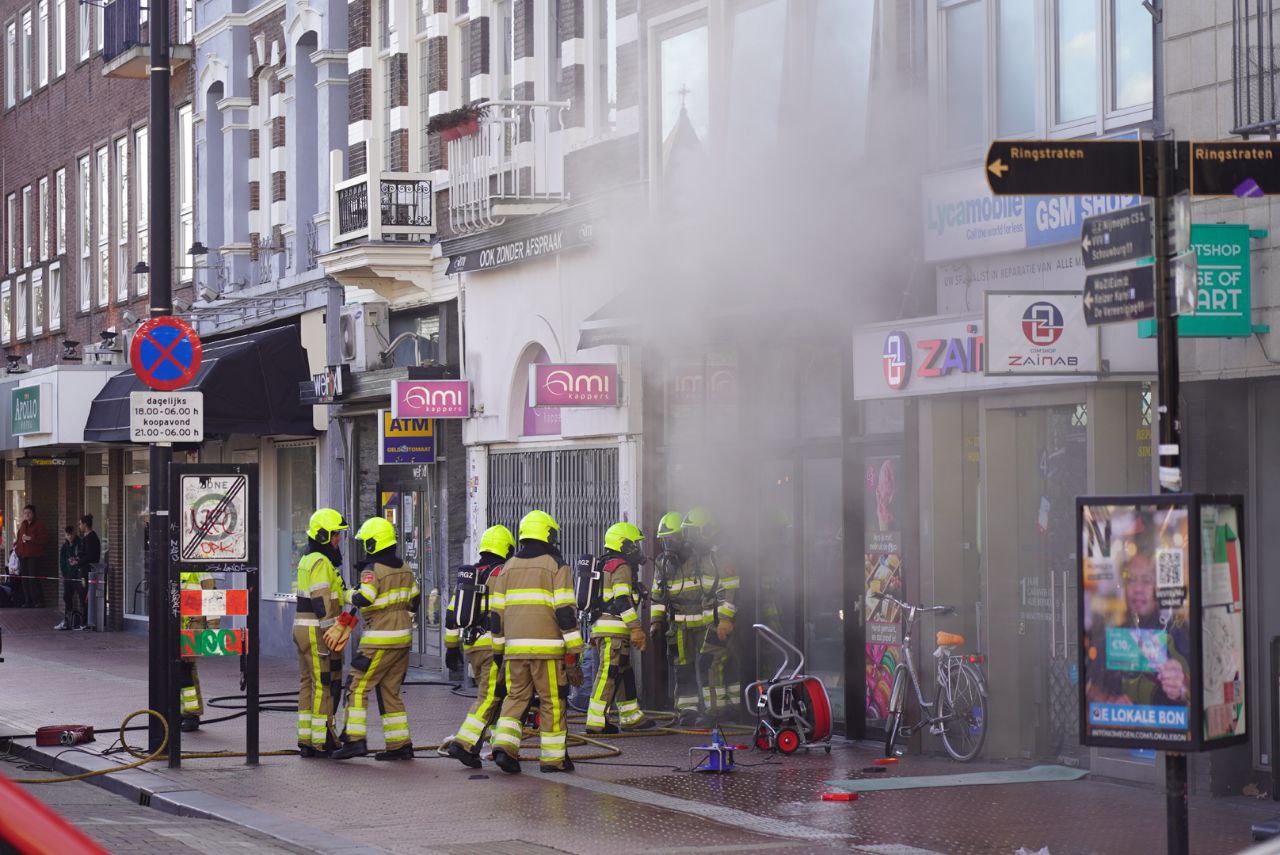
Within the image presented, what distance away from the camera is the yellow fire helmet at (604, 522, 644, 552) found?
15.5 meters

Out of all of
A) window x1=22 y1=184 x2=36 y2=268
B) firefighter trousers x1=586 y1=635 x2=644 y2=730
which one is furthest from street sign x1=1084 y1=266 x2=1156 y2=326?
window x1=22 y1=184 x2=36 y2=268

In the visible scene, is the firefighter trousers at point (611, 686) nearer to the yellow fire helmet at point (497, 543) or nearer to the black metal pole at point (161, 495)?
the yellow fire helmet at point (497, 543)

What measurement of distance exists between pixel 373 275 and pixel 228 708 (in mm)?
5827

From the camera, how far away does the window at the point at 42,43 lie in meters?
36.6

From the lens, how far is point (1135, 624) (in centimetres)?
743

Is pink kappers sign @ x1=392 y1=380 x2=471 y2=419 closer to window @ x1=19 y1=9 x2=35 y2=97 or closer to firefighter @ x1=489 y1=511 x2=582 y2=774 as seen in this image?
firefighter @ x1=489 y1=511 x2=582 y2=774

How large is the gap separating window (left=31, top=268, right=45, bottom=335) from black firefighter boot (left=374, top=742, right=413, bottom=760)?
2490 centimetres

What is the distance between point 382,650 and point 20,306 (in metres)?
26.8

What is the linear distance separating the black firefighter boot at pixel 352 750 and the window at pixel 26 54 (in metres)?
26.8

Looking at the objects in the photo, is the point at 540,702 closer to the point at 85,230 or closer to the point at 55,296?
the point at 85,230

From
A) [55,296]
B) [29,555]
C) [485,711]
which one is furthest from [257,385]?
[29,555]

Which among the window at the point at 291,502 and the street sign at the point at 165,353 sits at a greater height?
the street sign at the point at 165,353

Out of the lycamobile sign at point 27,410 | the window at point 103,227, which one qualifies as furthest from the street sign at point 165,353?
the window at point 103,227

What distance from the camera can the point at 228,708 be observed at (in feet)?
59.1
